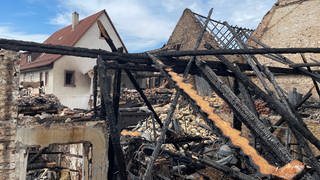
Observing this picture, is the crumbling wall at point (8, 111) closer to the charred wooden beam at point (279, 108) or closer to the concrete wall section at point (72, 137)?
the concrete wall section at point (72, 137)

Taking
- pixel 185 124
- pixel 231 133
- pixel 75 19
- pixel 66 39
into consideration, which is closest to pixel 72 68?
pixel 66 39

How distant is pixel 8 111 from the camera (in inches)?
255

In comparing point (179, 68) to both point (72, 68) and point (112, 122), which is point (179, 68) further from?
point (72, 68)

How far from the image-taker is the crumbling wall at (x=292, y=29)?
1619 cm

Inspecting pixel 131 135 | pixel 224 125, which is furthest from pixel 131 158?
pixel 224 125

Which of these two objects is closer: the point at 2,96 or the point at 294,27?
the point at 2,96

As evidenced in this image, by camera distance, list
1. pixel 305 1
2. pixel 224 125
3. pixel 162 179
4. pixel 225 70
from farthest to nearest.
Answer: pixel 305 1, pixel 162 179, pixel 225 70, pixel 224 125

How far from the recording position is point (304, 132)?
4770 millimetres

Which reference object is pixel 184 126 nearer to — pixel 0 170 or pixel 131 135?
pixel 131 135

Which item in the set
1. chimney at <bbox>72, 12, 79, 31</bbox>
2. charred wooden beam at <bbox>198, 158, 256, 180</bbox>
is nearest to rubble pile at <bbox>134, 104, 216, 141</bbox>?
charred wooden beam at <bbox>198, 158, 256, 180</bbox>

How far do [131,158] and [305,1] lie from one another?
1325cm

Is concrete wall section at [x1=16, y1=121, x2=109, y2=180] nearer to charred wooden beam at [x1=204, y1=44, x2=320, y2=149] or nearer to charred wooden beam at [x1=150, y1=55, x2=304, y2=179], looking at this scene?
charred wooden beam at [x1=150, y1=55, x2=304, y2=179]

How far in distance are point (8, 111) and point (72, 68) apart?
21.3 m

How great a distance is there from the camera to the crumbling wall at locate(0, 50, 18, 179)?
6.35 meters
